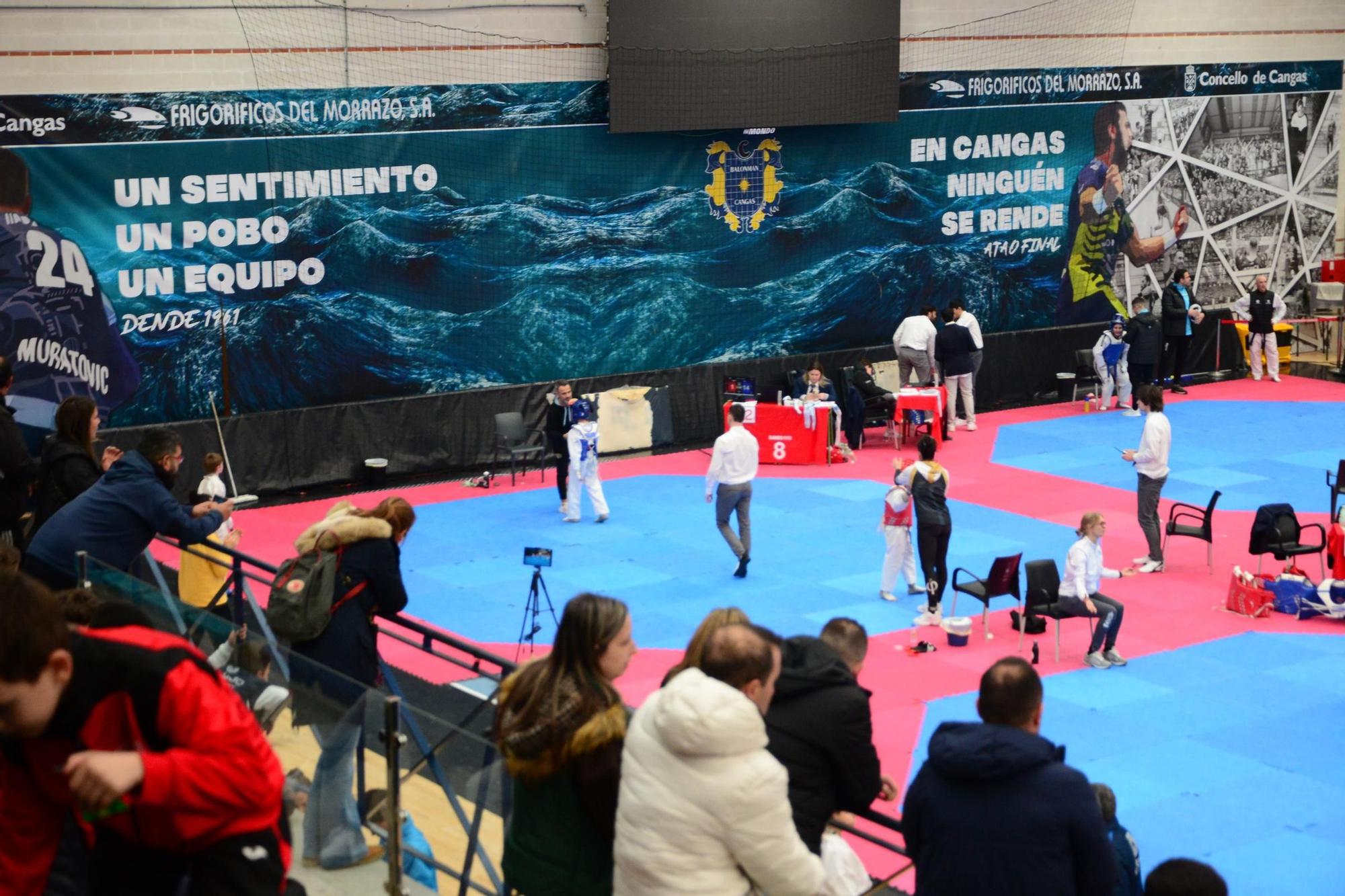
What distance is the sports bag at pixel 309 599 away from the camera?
6773mm

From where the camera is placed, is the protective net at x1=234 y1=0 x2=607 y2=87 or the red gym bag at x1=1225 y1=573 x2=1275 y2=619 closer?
the red gym bag at x1=1225 y1=573 x2=1275 y2=619

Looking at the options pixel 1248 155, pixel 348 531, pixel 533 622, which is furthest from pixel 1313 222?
pixel 348 531

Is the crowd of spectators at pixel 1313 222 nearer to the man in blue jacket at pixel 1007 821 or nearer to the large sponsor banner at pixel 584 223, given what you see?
the large sponsor banner at pixel 584 223

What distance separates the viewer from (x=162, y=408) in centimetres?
1914

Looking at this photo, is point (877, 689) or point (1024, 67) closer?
point (877, 689)

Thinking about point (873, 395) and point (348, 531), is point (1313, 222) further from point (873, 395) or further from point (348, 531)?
point (348, 531)

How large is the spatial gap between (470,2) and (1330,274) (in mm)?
18264

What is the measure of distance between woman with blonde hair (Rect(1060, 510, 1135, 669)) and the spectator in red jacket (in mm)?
10374

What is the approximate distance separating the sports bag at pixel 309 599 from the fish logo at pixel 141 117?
43.5ft

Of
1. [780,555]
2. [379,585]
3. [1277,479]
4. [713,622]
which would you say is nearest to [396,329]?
[780,555]

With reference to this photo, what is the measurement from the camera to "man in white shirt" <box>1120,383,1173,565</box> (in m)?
15.5

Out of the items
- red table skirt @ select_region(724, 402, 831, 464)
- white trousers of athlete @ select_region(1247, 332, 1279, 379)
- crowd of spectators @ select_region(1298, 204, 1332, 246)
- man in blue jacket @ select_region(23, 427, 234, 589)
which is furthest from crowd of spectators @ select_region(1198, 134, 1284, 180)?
man in blue jacket @ select_region(23, 427, 234, 589)

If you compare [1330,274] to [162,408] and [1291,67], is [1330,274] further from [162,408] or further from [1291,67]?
[162,408]

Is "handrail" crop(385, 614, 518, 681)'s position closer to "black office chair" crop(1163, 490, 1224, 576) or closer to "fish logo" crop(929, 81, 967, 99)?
"black office chair" crop(1163, 490, 1224, 576)
